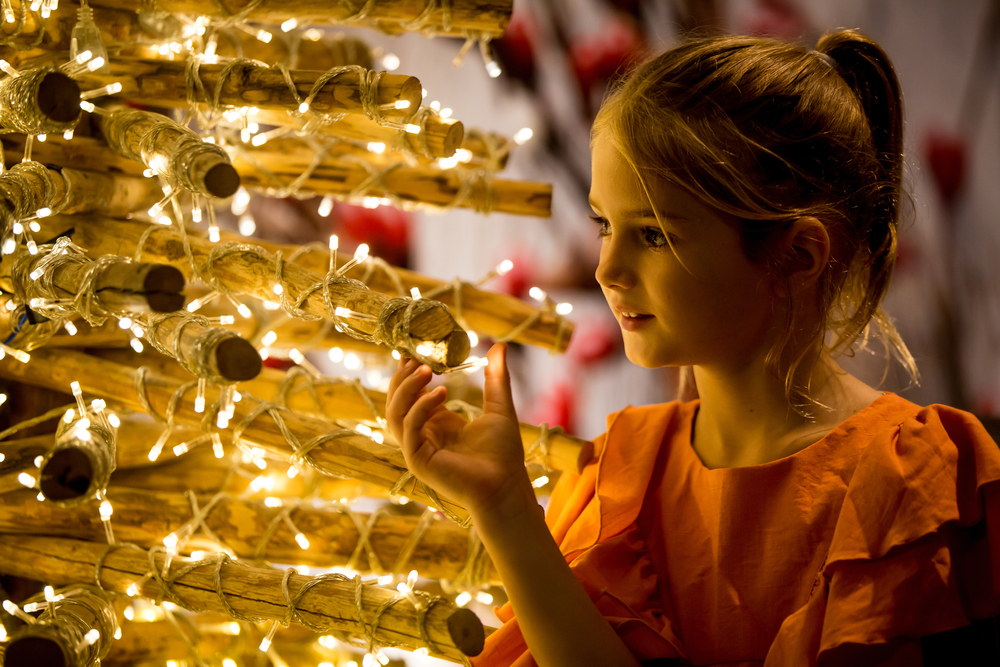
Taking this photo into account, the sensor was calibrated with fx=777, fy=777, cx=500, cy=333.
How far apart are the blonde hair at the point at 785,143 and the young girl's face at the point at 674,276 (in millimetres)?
14

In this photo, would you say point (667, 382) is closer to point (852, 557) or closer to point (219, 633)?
point (852, 557)

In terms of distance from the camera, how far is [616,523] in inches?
33.0

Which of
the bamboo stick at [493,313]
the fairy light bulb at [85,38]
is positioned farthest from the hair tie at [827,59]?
the fairy light bulb at [85,38]

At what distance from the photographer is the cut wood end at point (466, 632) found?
2.19ft

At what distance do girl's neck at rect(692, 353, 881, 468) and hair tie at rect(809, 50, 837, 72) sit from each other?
12.3 inches

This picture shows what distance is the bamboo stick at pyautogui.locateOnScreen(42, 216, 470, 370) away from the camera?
65 cm

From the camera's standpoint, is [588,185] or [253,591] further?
[588,185]

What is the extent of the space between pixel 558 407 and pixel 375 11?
79 centimetres

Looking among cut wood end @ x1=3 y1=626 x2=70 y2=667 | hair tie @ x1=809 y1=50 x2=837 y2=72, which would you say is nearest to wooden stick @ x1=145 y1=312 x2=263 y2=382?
cut wood end @ x1=3 y1=626 x2=70 y2=667

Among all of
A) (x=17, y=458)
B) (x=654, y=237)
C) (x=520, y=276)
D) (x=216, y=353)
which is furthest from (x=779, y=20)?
(x=17, y=458)

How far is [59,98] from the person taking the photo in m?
0.62

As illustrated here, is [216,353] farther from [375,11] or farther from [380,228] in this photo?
[380,228]

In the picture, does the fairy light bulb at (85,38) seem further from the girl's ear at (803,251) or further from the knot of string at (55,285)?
the girl's ear at (803,251)

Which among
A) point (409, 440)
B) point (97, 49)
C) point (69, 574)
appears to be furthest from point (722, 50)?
point (69, 574)
